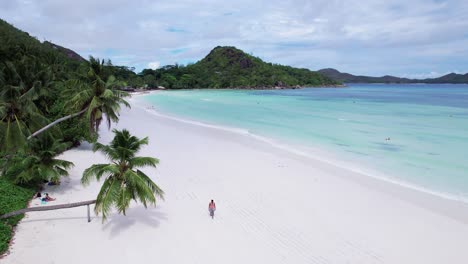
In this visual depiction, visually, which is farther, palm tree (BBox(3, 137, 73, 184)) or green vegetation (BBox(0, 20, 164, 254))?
palm tree (BBox(3, 137, 73, 184))

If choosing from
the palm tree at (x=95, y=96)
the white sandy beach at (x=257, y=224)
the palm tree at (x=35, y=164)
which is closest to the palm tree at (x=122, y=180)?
the white sandy beach at (x=257, y=224)

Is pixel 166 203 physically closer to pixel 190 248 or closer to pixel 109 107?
pixel 190 248

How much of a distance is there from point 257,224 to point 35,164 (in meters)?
10.7

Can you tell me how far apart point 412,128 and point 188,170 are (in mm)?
31713

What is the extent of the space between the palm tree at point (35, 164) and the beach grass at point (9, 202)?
424mm

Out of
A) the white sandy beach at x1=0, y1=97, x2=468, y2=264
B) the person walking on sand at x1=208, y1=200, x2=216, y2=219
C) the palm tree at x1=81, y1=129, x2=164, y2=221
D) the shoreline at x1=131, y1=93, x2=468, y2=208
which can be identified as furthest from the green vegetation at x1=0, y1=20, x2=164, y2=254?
the shoreline at x1=131, y1=93, x2=468, y2=208

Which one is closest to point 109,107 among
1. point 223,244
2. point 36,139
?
point 36,139

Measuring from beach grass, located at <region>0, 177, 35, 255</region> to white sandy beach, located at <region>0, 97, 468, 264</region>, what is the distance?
12.4 inches

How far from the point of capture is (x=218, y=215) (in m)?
13.0

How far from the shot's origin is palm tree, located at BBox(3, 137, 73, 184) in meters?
14.1

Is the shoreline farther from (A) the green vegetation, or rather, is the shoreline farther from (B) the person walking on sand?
(A) the green vegetation

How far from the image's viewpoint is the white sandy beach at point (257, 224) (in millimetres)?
10305

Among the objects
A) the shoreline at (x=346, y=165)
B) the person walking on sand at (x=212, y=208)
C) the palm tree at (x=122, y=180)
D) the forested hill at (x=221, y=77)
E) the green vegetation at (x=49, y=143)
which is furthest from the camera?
the forested hill at (x=221, y=77)

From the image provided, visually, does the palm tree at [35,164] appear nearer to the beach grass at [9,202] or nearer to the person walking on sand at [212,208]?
the beach grass at [9,202]
